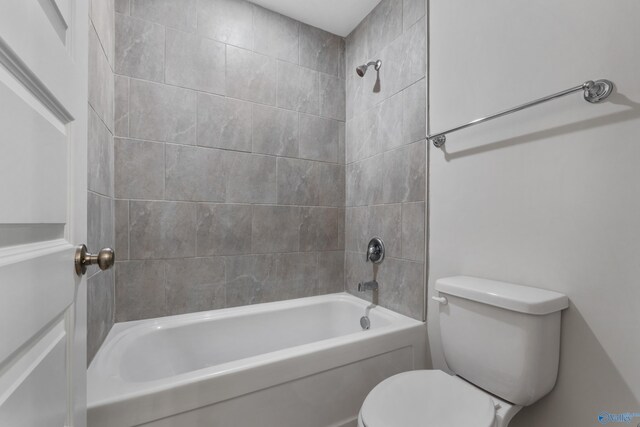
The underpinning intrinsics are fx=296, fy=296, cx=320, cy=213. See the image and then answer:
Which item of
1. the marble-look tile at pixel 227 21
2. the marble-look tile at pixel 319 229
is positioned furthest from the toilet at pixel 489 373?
the marble-look tile at pixel 227 21

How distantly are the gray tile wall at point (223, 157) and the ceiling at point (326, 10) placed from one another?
0.06m

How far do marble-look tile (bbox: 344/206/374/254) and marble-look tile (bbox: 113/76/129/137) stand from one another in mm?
1451

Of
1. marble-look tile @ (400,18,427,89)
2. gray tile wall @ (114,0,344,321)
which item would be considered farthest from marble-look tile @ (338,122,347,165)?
marble-look tile @ (400,18,427,89)

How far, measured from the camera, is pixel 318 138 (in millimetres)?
2127

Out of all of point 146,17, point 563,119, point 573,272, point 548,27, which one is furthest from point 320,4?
point 573,272

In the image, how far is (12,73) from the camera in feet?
1.12

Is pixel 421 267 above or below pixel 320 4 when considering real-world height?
below

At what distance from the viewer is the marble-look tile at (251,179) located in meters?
1.83

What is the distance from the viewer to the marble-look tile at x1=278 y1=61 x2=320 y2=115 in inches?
78.7

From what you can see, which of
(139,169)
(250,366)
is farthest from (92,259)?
(139,169)

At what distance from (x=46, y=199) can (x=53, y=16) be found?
1.00 ft

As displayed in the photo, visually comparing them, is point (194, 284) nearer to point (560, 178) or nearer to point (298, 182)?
point (298, 182)

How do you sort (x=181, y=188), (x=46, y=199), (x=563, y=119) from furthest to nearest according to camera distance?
(x=181, y=188) → (x=563, y=119) → (x=46, y=199)

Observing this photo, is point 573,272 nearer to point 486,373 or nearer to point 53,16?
point 486,373
